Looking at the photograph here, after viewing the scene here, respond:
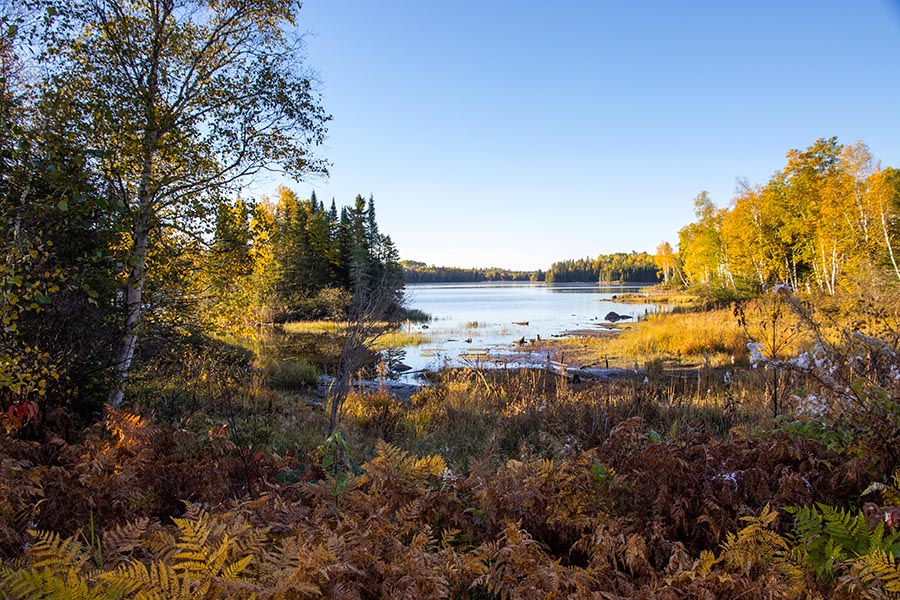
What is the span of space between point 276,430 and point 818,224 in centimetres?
3085

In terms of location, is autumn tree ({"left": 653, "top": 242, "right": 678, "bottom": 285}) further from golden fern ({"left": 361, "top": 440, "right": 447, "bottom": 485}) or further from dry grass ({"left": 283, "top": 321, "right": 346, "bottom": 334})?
golden fern ({"left": 361, "top": 440, "right": 447, "bottom": 485})

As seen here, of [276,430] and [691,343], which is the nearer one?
[276,430]

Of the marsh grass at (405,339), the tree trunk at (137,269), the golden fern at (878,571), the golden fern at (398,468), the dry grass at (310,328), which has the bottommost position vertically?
the marsh grass at (405,339)

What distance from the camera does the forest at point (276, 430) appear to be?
1.81 meters

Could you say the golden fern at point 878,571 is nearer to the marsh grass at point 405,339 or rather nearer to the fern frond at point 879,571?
the fern frond at point 879,571

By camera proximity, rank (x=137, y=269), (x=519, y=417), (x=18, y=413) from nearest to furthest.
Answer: (x=18, y=413), (x=137, y=269), (x=519, y=417)

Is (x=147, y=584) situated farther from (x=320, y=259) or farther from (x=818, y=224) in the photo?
(x=320, y=259)

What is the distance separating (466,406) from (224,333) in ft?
12.0

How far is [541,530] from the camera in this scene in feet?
8.12

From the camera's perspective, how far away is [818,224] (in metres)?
27.0

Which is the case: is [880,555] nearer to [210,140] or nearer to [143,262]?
[143,262]

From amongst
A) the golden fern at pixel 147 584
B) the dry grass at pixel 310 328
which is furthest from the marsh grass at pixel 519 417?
the dry grass at pixel 310 328

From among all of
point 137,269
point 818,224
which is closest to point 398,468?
point 137,269

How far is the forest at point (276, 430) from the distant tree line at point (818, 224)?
16.1m
